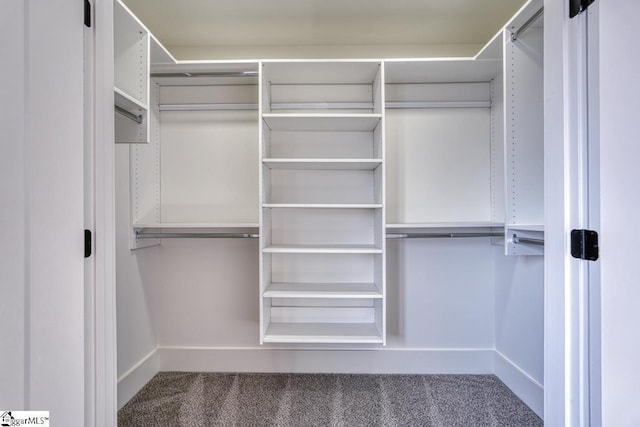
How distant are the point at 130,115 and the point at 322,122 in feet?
3.31

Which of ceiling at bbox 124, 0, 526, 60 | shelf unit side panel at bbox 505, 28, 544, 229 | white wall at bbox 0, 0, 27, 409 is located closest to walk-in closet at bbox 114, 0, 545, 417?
ceiling at bbox 124, 0, 526, 60

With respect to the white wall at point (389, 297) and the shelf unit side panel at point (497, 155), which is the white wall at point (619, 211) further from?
the white wall at point (389, 297)

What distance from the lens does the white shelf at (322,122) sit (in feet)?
6.10

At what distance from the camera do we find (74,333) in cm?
95

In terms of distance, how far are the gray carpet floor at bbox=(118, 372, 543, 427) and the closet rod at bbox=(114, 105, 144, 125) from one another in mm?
1538

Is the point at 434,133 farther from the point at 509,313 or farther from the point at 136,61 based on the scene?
the point at 136,61

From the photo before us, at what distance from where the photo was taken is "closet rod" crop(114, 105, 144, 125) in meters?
1.53

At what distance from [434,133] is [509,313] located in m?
1.22

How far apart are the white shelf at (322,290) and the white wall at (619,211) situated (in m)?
1.05

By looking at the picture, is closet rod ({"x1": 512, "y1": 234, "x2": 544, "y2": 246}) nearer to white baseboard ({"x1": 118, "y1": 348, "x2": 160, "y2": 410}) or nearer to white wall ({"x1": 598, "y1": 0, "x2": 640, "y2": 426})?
white wall ({"x1": 598, "y1": 0, "x2": 640, "y2": 426})

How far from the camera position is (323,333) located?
1.95 meters

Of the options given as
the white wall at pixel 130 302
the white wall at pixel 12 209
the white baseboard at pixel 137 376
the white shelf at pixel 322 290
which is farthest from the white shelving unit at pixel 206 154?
the white wall at pixel 12 209

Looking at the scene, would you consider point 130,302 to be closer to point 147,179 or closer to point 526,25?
point 147,179

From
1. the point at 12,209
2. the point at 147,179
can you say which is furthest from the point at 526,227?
the point at 147,179
